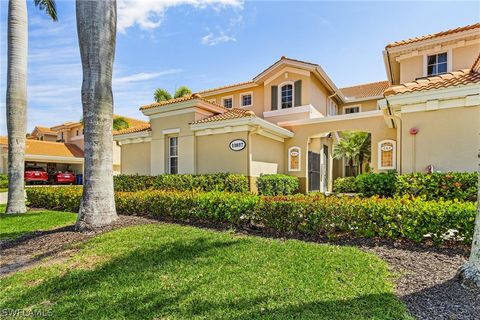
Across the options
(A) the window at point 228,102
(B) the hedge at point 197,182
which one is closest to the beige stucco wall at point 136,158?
(B) the hedge at point 197,182

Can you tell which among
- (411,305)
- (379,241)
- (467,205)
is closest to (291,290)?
(411,305)

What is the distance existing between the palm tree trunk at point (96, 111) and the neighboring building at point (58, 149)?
70.8 feet

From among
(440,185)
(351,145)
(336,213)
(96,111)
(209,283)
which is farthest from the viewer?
(351,145)

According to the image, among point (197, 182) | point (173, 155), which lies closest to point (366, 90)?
point (173, 155)

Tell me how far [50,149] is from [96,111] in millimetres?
28310

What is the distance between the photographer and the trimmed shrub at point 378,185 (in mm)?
9188

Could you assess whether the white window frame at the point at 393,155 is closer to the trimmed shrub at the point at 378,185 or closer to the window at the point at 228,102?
the trimmed shrub at the point at 378,185

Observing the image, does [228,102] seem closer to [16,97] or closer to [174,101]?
[174,101]

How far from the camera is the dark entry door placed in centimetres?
1616

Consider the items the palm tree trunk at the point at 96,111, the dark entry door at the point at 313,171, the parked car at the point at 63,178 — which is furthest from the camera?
the parked car at the point at 63,178

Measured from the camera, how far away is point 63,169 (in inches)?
1364

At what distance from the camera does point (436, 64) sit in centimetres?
1305

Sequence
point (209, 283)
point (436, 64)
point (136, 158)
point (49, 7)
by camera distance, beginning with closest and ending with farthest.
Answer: point (209, 283)
point (436, 64)
point (49, 7)
point (136, 158)

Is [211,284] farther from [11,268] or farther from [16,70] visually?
[16,70]
